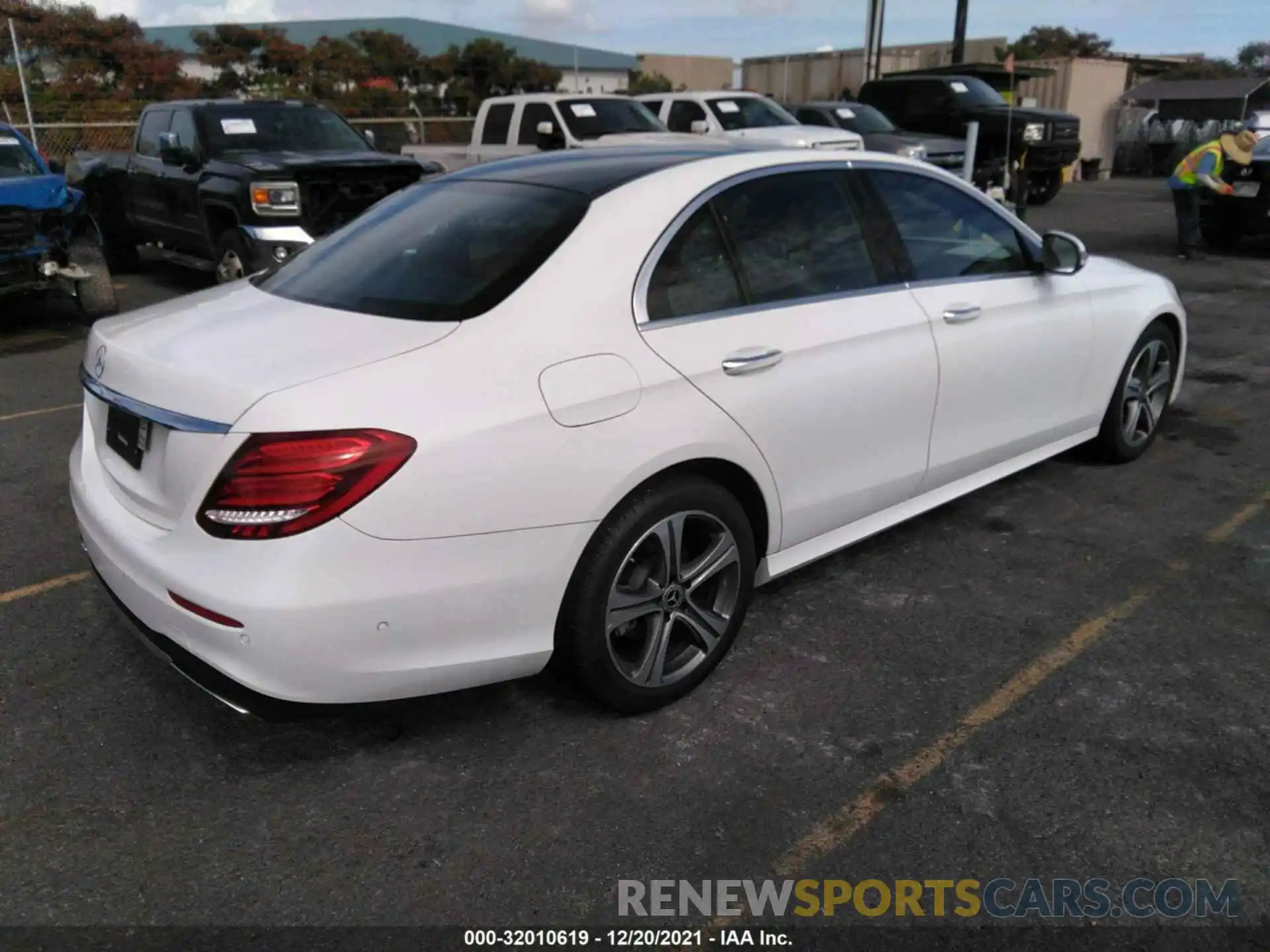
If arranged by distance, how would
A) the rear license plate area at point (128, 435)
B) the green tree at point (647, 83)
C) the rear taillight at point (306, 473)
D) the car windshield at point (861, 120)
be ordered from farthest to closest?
the green tree at point (647, 83)
the car windshield at point (861, 120)
the rear license plate area at point (128, 435)
the rear taillight at point (306, 473)

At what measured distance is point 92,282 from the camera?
29.3 feet

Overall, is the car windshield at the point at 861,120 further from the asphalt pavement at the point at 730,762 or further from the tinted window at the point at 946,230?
the asphalt pavement at the point at 730,762

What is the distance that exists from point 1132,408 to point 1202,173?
788cm

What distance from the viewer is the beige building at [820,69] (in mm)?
34281

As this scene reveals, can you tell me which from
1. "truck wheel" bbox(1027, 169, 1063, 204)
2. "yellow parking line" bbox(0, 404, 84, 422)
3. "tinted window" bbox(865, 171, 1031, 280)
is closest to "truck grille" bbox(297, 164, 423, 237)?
"yellow parking line" bbox(0, 404, 84, 422)

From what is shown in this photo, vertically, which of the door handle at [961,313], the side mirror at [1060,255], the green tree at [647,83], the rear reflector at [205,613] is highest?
the green tree at [647,83]

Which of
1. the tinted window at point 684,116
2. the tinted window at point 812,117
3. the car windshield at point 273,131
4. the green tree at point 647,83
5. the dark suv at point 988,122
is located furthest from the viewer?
the green tree at point 647,83

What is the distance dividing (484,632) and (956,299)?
2.31 metres

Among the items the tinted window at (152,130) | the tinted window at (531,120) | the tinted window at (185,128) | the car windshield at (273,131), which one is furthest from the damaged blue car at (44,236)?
the tinted window at (531,120)

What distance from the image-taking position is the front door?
12.9 ft

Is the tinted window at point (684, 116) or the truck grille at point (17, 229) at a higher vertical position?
the tinted window at point (684, 116)

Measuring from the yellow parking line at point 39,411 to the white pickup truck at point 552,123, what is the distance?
678 centimetres

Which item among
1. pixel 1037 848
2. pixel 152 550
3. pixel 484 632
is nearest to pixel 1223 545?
pixel 1037 848

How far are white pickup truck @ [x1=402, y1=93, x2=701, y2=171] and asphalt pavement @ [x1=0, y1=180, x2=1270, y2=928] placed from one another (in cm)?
942
